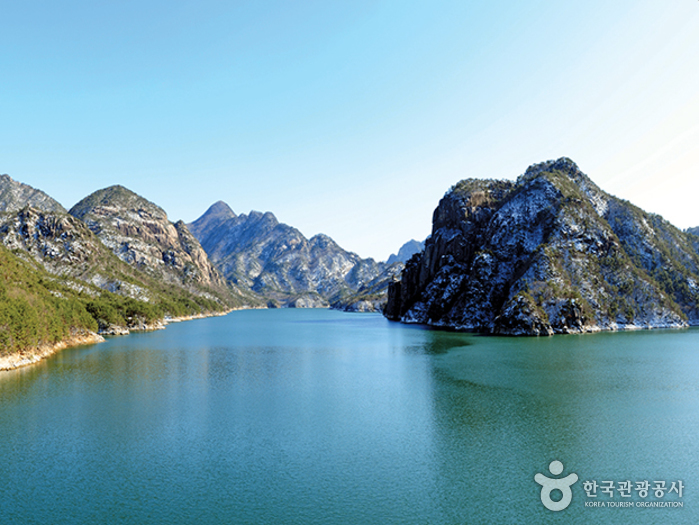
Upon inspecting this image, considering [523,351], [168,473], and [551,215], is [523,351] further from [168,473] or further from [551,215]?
[551,215]

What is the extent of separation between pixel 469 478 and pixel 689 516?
13.7 metres

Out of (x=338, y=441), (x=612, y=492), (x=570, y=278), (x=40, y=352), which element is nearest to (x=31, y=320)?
(x=40, y=352)

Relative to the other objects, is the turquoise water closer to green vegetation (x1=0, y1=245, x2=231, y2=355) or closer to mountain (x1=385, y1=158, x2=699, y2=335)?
green vegetation (x1=0, y1=245, x2=231, y2=355)

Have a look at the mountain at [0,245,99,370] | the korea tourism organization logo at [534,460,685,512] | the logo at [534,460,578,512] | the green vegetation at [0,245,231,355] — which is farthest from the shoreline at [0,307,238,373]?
the korea tourism organization logo at [534,460,685,512]

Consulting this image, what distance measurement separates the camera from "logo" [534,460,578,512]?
94.7 feet

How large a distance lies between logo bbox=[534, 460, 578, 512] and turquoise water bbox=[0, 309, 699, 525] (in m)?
0.60

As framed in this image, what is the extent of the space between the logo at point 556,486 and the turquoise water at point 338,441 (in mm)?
595

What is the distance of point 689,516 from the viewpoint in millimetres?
26984

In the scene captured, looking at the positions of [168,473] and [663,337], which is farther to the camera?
[663,337]

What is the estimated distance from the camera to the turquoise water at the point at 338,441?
28.3m

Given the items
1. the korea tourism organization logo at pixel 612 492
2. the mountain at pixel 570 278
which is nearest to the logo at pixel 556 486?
the korea tourism organization logo at pixel 612 492

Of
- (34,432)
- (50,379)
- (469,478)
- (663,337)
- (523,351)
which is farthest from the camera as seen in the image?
(663,337)

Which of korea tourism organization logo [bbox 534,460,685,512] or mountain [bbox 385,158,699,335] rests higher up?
mountain [bbox 385,158,699,335]

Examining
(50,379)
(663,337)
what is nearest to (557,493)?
(50,379)
